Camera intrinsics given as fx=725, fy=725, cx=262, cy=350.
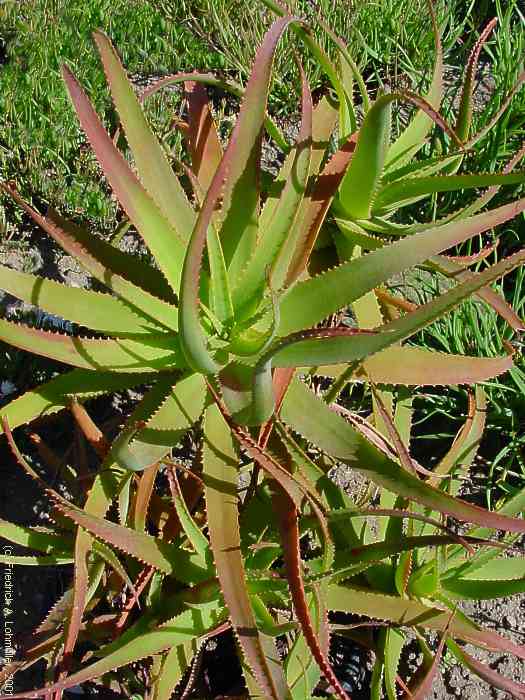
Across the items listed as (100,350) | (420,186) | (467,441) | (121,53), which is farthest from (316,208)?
(121,53)

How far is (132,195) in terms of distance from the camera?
1.18m

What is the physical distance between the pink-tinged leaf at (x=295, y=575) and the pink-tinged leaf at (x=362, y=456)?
11cm

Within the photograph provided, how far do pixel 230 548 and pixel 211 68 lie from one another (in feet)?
6.37

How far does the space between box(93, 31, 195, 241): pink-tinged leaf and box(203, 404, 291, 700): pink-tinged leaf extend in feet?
1.14

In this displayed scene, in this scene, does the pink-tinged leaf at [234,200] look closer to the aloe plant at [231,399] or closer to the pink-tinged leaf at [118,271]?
the aloe plant at [231,399]

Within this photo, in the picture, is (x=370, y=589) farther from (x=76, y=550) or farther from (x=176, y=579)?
(x=76, y=550)

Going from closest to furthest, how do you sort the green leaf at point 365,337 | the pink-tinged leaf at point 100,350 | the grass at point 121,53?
the green leaf at point 365,337, the pink-tinged leaf at point 100,350, the grass at point 121,53

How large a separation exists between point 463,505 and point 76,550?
2.02 ft

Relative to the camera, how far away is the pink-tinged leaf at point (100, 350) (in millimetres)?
1168

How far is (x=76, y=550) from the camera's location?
117 centimetres

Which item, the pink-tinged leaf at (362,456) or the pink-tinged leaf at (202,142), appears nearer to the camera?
the pink-tinged leaf at (362,456)

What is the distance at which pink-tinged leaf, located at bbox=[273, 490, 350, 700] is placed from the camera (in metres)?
0.98

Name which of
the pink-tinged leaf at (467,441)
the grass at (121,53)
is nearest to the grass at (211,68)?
the grass at (121,53)

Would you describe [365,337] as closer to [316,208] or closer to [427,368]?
[427,368]
